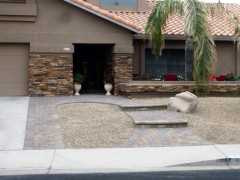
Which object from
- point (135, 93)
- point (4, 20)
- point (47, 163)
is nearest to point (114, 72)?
point (135, 93)

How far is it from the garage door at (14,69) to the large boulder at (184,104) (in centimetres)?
682

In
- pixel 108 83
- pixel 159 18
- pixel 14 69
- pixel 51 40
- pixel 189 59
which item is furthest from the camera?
pixel 108 83

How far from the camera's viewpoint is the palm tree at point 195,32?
15.5 meters

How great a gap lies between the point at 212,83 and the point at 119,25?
4.65 metres

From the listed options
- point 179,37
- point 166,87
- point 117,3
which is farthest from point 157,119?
point 117,3

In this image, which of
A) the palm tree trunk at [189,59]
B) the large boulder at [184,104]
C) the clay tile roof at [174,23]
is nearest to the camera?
the large boulder at [184,104]

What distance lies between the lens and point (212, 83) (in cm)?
1719

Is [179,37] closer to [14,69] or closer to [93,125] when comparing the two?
[14,69]

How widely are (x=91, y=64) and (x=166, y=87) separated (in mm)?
5539

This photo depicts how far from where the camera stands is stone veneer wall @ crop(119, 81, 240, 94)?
54.5 feet

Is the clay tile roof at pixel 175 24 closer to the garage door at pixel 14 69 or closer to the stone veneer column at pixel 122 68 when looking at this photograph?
the stone veneer column at pixel 122 68

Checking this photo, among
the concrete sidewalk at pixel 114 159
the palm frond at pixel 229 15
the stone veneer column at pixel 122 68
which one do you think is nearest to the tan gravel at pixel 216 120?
the concrete sidewalk at pixel 114 159

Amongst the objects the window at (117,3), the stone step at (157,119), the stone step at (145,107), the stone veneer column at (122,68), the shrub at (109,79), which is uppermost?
the window at (117,3)

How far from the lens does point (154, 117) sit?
40.5ft
